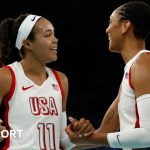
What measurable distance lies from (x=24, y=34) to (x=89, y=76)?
443 cm

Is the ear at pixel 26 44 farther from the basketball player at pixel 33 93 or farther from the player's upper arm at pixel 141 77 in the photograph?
the player's upper arm at pixel 141 77

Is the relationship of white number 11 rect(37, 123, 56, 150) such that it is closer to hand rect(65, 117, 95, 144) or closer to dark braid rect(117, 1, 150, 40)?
hand rect(65, 117, 95, 144)

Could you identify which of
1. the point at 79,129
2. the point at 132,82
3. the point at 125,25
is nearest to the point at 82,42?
the point at 125,25

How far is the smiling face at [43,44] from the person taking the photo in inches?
120

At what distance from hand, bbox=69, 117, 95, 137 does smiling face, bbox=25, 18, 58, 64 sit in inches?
16.3

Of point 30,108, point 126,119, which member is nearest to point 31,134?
point 30,108

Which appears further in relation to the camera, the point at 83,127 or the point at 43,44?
the point at 43,44

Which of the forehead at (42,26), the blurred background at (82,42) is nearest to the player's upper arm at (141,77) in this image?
the forehead at (42,26)

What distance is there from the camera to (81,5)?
24.4 ft

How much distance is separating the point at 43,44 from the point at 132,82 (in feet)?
2.08

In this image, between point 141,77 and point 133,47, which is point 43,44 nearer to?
point 133,47

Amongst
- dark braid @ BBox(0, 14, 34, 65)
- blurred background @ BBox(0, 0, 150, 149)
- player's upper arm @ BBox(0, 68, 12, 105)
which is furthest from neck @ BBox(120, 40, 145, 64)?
blurred background @ BBox(0, 0, 150, 149)

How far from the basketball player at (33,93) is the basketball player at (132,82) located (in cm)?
12

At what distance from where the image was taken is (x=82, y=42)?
7379 mm
